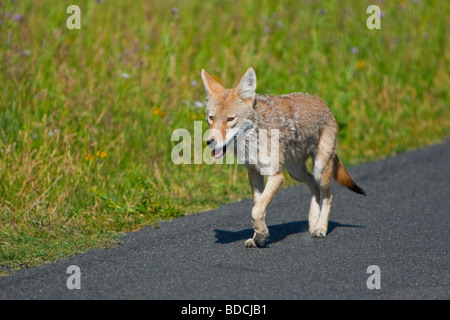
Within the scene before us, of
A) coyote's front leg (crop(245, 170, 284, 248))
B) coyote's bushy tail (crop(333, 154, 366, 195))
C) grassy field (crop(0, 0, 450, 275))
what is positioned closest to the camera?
coyote's front leg (crop(245, 170, 284, 248))

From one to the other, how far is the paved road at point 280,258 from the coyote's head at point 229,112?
0.96 m

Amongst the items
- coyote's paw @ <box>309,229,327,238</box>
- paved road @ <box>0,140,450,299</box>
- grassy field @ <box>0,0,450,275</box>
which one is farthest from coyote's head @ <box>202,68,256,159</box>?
grassy field @ <box>0,0,450,275</box>

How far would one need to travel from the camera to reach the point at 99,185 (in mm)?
7051

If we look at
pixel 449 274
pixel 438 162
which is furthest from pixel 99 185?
pixel 438 162

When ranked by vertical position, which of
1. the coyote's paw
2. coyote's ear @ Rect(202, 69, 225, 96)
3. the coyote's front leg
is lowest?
the coyote's paw

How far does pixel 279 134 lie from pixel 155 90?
10.8 ft

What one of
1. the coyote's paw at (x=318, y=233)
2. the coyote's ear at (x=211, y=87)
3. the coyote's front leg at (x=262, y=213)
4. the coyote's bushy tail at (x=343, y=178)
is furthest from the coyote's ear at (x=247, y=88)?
the coyote's paw at (x=318, y=233)

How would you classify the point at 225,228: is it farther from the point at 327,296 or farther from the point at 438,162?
the point at 438,162

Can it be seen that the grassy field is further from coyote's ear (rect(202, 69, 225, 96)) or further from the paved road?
coyote's ear (rect(202, 69, 225, 96))

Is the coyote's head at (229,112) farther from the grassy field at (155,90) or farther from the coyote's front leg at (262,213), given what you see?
the grassy field at (155,90)

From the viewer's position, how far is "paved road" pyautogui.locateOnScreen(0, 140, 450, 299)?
15.2 feet

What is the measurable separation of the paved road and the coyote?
0.31 metres

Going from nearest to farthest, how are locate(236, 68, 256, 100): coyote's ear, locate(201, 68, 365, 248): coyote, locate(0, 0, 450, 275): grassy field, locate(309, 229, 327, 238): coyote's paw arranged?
locate(201, 68, 365, 248): coyote < locate(236, 68, 256, 100): coyote's ear < locate(309, 229, 327, 238): coyote's paw < locate(0, 0, 450, 275): grassy field

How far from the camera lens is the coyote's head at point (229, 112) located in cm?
575
